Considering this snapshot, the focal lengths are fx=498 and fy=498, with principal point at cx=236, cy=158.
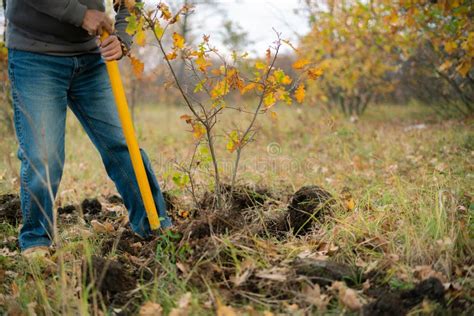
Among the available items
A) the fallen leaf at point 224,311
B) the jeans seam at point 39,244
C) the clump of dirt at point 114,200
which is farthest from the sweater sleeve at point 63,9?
the clump of dirt at point 114,200

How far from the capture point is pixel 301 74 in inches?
106

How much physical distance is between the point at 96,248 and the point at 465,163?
10.6 ft

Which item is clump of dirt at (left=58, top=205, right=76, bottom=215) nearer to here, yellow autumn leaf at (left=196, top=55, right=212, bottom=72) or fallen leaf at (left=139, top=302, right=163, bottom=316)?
yellow autumn leaf at (left=196, top=55, right=212, bottom=72)

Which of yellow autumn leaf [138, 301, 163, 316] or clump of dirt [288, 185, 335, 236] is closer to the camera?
yellow autumn leaf [138, 301, 163, 316]

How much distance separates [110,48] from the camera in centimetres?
242

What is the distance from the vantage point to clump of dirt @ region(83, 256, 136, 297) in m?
2.09

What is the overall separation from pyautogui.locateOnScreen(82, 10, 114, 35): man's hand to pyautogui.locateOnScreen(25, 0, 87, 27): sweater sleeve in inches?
1.0

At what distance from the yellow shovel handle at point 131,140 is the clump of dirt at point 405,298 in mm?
1225

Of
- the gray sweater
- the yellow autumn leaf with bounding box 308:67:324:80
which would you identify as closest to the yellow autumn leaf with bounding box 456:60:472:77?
the yellow autumn leaf with bounding box 308:67:324:80

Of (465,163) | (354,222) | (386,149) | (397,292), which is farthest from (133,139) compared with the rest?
(386,149)

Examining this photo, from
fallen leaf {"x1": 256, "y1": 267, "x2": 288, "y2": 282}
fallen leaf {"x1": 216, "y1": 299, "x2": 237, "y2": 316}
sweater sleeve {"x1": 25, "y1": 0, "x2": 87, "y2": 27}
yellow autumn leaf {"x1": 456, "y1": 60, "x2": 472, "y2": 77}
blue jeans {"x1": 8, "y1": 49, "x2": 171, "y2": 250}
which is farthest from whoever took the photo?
yellow autumn leaf {"x1": 456, "y1": 60, "x2": 472, "y2": 77}

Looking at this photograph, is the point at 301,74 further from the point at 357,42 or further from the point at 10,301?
the point at 357,42

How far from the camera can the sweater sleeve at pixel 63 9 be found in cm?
234

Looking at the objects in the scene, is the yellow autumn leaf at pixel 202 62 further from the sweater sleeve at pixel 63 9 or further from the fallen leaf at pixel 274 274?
the fallen leaf at pixel 274 274
